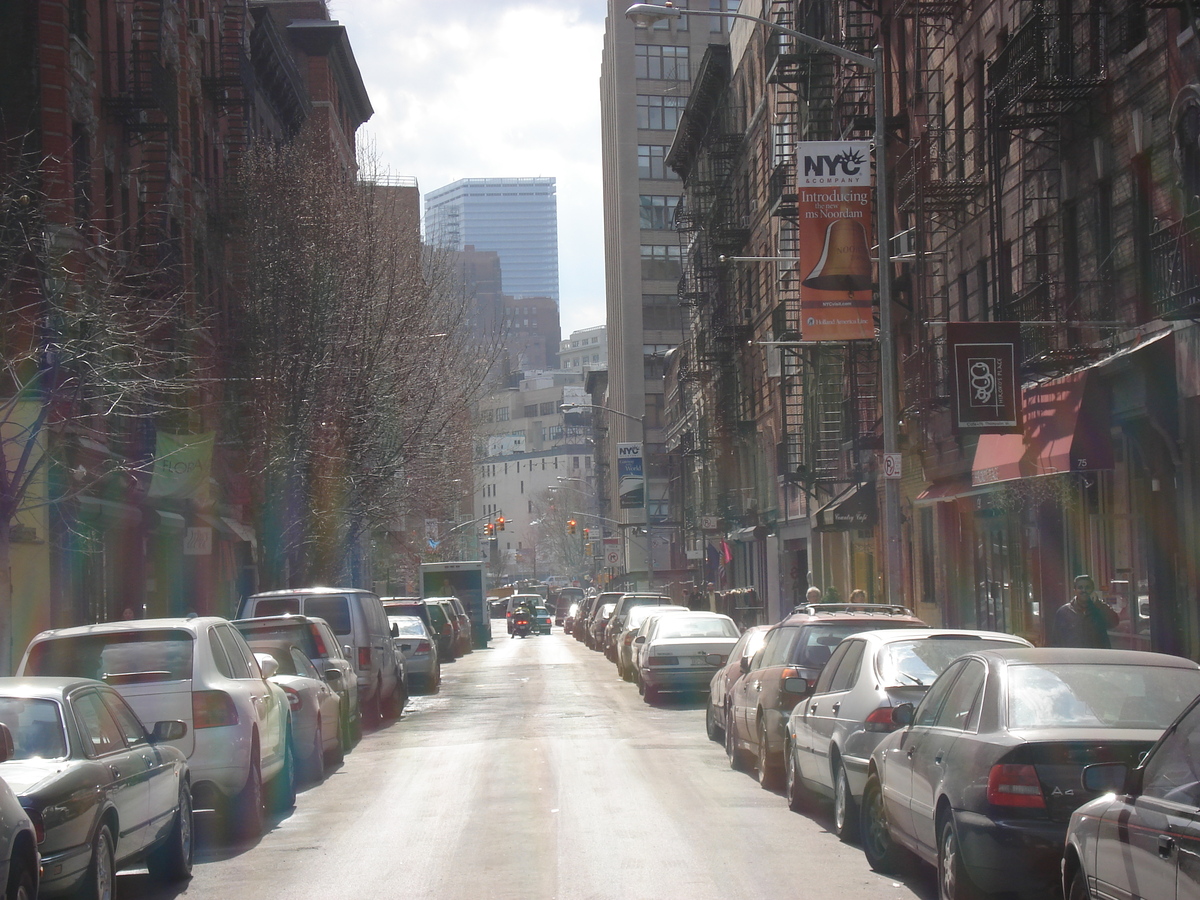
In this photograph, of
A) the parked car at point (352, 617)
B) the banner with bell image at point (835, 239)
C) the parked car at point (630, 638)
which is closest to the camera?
the parked car at point (352, 617)

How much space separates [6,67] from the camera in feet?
83.7

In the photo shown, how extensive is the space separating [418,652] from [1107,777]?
927 inches

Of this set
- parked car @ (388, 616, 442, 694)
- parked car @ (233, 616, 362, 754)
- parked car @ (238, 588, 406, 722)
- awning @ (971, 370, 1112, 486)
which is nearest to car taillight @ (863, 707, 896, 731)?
parked car @ (233, 616, 362, 754)

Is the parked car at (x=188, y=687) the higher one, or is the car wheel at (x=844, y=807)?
the parked car at (x=188, y=687)

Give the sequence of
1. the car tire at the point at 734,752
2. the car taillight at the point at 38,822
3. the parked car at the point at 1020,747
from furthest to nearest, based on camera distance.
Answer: the car tire at the point at 734,752
the parked car at the point at 1020,747
the car taillight at the point at 38,822

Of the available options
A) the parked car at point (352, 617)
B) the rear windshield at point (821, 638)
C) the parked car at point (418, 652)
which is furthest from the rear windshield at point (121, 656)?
the parked car at point (418, 652)

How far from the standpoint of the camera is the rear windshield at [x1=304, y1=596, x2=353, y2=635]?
70.3 ft

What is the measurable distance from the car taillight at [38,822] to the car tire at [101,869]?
62 centimetres

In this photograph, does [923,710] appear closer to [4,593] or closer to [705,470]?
[4,593]

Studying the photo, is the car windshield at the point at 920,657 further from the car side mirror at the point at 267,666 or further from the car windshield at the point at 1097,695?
the car side mirror at the point at 267,666

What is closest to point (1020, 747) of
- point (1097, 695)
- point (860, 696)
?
point (1097, 695)

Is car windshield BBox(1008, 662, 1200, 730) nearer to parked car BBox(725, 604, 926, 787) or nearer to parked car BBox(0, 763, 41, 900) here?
parked car BBox(0, 763, 41, 900)

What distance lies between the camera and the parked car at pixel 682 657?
2414cm

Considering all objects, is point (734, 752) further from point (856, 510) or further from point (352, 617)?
point (856, 510)
